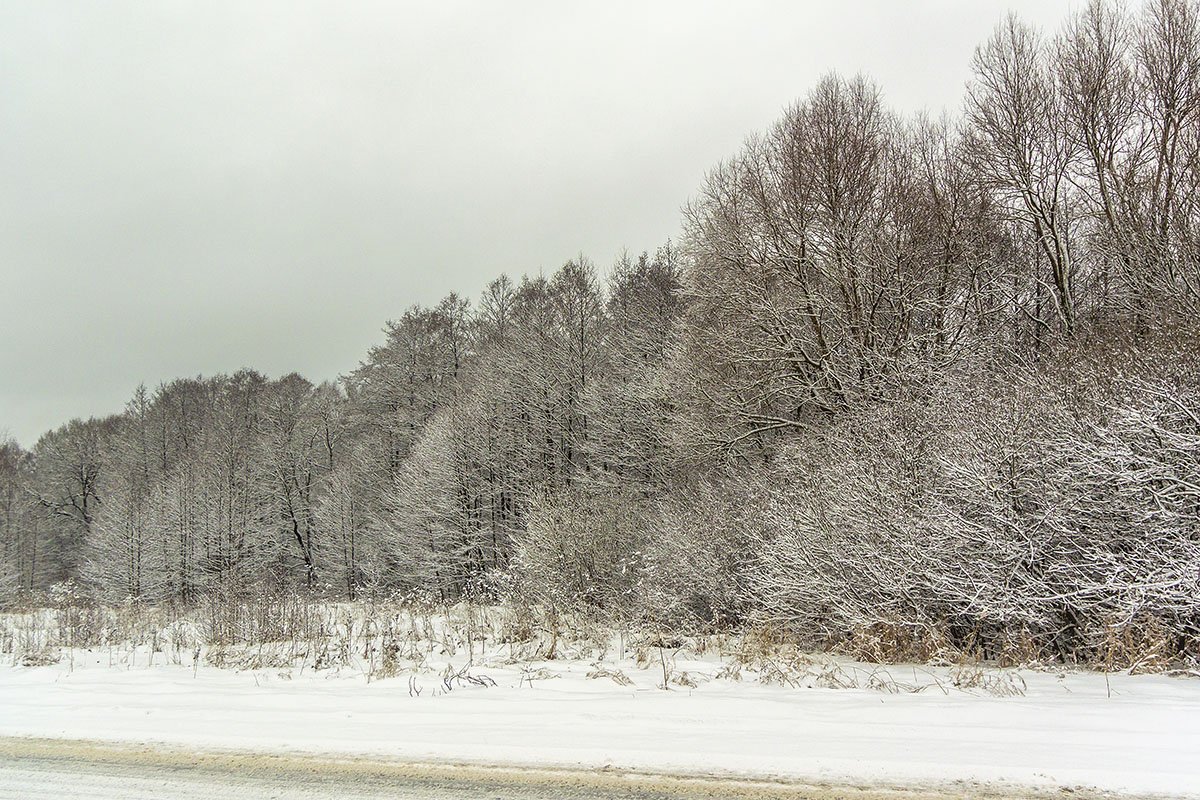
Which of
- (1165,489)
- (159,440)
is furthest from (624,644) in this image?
(159,440)

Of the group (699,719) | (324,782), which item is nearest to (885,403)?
(699,719)

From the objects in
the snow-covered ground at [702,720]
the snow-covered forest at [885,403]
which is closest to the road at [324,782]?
the snow-covered ground at [702,720]

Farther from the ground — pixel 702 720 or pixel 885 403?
pixel 885 403

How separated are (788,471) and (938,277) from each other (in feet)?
22.9

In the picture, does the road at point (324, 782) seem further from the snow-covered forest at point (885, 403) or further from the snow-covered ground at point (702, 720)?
the snow-covered forest at point (885, 403)

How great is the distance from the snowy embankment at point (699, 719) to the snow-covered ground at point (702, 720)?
0.02 metres

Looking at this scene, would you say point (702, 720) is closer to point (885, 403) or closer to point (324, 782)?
point (324, 782)

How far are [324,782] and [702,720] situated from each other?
294cm

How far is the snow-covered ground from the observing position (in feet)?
14.4

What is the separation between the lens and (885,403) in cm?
1273

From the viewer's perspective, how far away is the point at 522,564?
624 inches

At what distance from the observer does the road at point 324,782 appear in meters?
4.21

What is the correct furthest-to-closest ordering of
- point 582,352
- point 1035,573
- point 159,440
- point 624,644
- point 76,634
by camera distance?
point 159,440
point 582,352
point 76,634
point 624,644
point 1035,573

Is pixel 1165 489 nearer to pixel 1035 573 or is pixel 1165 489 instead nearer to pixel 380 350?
pixel 1035 573
